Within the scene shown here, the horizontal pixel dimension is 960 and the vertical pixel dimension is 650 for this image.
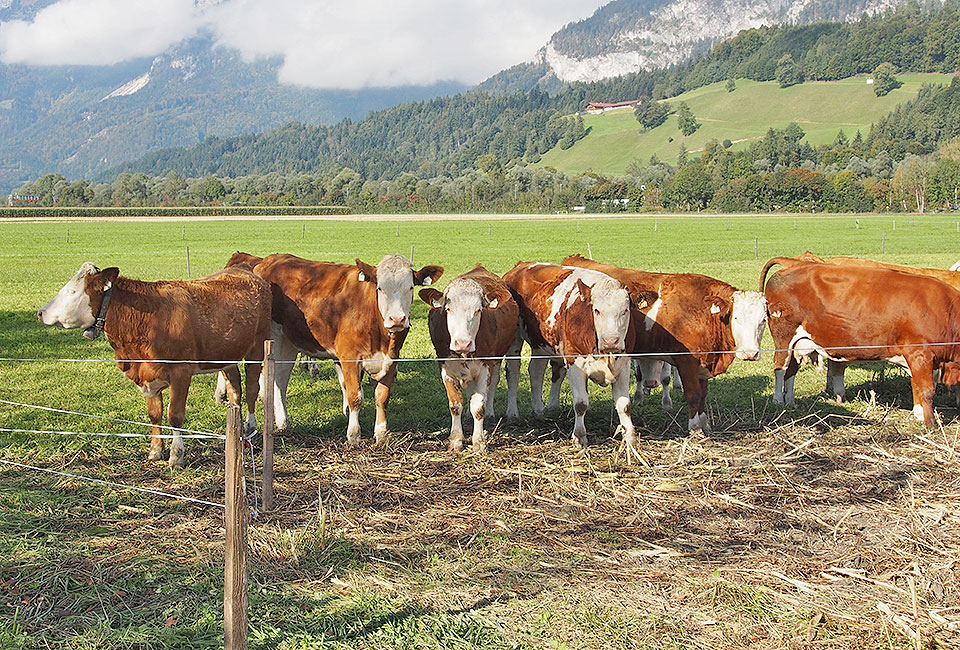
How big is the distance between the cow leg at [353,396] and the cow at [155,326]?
1.36 m

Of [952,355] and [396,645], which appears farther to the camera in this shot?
[952,355]

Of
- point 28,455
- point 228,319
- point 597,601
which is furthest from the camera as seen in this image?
point 228,319

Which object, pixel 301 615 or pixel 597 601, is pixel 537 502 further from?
pixel 301 615

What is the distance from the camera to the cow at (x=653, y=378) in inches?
435

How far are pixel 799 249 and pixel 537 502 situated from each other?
130ft

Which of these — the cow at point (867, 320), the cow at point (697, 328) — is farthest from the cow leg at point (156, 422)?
the cow at point (867, 320)

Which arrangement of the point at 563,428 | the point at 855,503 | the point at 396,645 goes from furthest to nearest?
the point at 563,428 → the point at 855,503 → the point at 396,645

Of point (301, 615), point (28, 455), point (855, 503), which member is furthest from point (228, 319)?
point (855, 503)

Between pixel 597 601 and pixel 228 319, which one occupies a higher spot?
pixel 228 319

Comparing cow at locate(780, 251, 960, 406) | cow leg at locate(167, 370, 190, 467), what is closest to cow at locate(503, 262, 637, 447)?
cow at locate(780, 251, 960, 406)

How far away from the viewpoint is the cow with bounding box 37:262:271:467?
8.95m

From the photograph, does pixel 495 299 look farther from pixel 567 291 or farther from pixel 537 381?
pixel 537 381

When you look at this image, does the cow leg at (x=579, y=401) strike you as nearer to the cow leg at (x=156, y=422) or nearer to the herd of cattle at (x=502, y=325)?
the herd of cattle at (x=502, y=325)

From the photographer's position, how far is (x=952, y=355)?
10.6m
